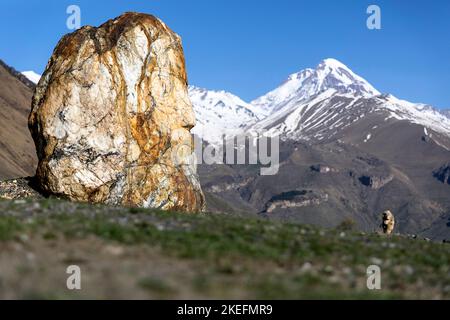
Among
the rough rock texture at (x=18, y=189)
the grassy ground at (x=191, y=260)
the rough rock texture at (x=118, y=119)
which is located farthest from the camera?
the rough rock texture at (x=18, y=189)

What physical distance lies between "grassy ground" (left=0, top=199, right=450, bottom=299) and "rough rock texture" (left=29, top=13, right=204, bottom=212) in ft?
99.3

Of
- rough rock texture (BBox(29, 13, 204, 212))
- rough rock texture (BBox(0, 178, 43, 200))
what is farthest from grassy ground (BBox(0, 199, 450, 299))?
rough rock texture (BBox(0, 178, 43, 200))

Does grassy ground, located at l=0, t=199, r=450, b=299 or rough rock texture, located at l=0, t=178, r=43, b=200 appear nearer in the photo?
grassy ground, located at l=0, t=199, r=450, b=299

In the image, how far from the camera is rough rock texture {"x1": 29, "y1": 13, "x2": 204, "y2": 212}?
2534 inches

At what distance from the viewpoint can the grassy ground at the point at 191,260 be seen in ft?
69.8

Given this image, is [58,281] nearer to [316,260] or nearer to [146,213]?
[316,260]

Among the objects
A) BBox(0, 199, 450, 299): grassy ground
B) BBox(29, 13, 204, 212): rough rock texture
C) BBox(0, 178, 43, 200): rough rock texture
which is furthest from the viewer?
BBox(0, 178, 43, 200): rough rock texture

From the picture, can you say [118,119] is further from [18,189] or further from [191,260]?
[191,260]

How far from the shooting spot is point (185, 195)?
70.7 m

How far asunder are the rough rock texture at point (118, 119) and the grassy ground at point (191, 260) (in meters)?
30.3

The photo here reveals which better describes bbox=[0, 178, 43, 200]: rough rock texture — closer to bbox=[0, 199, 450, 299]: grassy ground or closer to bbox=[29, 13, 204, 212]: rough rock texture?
bbox=[29, 13, 204, 212]: rough rock texture

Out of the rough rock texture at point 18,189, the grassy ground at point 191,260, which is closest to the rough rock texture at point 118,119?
the rough rock texture at point 18,189

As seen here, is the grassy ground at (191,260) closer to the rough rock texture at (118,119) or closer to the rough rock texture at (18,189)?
the rough rock texture at (118,119)

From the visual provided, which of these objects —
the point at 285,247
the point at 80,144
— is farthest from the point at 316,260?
the point at 80,144
